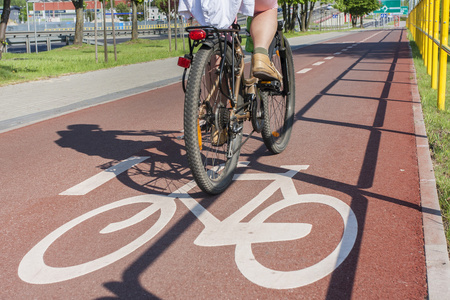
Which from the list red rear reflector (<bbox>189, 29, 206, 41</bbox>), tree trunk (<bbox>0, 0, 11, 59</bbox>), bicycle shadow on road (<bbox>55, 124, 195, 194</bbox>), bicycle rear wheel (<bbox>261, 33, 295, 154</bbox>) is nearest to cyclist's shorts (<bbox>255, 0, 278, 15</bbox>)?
bicycle rear wheel (<bbox>261, 33, 295, 154</bbox>)

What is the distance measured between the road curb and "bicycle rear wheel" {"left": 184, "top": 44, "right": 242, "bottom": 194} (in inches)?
55.1

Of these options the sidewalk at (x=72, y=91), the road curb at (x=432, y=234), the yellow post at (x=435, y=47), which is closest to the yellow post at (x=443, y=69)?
the yellow post at (x=435, y=47)

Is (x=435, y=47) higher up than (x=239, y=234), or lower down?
higher up

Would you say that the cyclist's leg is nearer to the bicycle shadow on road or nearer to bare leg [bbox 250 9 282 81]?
bare leg [bbox 250 9 282 81]

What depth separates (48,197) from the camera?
14.6 feet

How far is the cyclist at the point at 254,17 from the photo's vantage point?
4062 millimetres

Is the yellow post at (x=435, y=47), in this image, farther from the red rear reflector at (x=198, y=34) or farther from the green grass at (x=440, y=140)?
the red rear reflector at (x=198, y=34)

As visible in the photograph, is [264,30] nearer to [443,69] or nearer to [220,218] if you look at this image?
[220,218]

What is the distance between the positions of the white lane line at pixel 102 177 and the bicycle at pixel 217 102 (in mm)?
1124

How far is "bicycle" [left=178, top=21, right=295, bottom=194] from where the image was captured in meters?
3.69

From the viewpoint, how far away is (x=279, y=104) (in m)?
5.57

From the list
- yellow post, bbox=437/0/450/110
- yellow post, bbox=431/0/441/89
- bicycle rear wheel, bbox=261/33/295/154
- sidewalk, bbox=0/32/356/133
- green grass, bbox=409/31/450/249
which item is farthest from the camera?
yellow post, bbox=431/0/441/89

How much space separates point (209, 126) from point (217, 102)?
18 centimetres

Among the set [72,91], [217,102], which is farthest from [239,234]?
[72,91]
